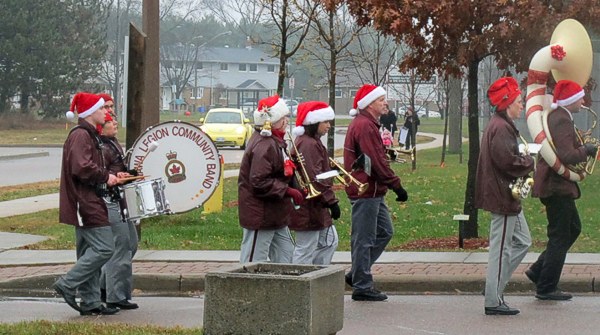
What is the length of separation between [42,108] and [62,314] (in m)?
54.4

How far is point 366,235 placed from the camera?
10.2m

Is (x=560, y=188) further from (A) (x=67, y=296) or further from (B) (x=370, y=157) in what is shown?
(A) (x=67, y=296)

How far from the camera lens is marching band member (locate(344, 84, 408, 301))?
999 centimetres

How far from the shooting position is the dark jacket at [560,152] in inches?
388

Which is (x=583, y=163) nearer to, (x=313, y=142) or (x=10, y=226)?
(x=313, y=142)

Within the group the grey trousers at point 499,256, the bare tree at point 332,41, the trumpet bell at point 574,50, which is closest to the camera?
the grey trousers at point 499,256

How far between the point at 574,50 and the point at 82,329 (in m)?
5.72

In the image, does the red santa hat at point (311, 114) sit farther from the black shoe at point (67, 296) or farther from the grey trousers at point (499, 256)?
the black shoe at point (67, 296)

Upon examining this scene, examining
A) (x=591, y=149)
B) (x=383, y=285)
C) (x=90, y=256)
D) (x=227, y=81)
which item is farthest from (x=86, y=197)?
(x=227, y=81)

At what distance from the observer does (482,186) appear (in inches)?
373

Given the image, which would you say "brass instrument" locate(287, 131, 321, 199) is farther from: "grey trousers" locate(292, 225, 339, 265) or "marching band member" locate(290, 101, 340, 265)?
"grey trousers" locate(292, 225, 339, 265)

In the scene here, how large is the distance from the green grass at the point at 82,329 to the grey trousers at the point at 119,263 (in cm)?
151

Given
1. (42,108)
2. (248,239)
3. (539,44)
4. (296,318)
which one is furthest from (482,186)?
(42,108)

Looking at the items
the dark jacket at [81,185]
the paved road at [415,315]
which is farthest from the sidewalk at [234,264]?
the dark jacket at [81,185]
